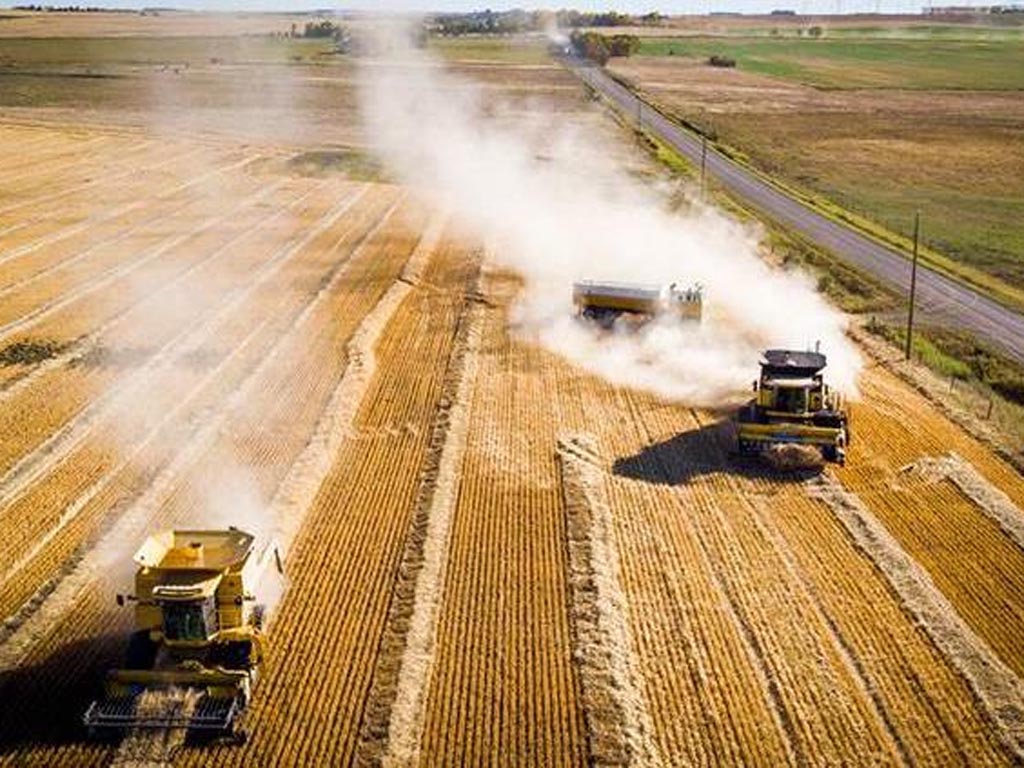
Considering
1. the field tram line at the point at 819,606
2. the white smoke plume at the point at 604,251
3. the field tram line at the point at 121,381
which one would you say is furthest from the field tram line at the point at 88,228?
the field tram line at the point at 819,606

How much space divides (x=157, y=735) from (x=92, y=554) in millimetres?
6415

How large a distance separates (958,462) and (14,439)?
23.9m

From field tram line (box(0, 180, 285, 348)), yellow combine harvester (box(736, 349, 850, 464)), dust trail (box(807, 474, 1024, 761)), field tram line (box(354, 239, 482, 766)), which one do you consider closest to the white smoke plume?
yellow combine harvester (box(736, 349, 850, 464))

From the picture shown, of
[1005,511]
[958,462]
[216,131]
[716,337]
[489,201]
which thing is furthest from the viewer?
[216,131]

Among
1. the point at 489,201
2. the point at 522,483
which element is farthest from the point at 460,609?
the point at 489,201

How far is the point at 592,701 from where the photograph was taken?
56.2ft

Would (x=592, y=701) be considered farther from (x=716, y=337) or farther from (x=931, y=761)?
(x=716, y=337)

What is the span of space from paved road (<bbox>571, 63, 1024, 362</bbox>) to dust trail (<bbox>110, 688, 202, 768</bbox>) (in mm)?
30211

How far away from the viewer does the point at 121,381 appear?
31.5 m

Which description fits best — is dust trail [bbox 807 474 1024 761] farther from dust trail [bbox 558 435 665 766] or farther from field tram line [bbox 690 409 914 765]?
dust trail [bbox 558 435 665 766]

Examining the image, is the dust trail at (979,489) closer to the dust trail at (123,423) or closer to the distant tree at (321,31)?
the dust trail at (123,423)

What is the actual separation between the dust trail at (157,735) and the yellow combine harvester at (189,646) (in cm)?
3

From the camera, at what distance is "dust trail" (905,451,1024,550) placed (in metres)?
23.2

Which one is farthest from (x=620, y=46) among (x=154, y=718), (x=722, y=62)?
(x=154, y=718)
